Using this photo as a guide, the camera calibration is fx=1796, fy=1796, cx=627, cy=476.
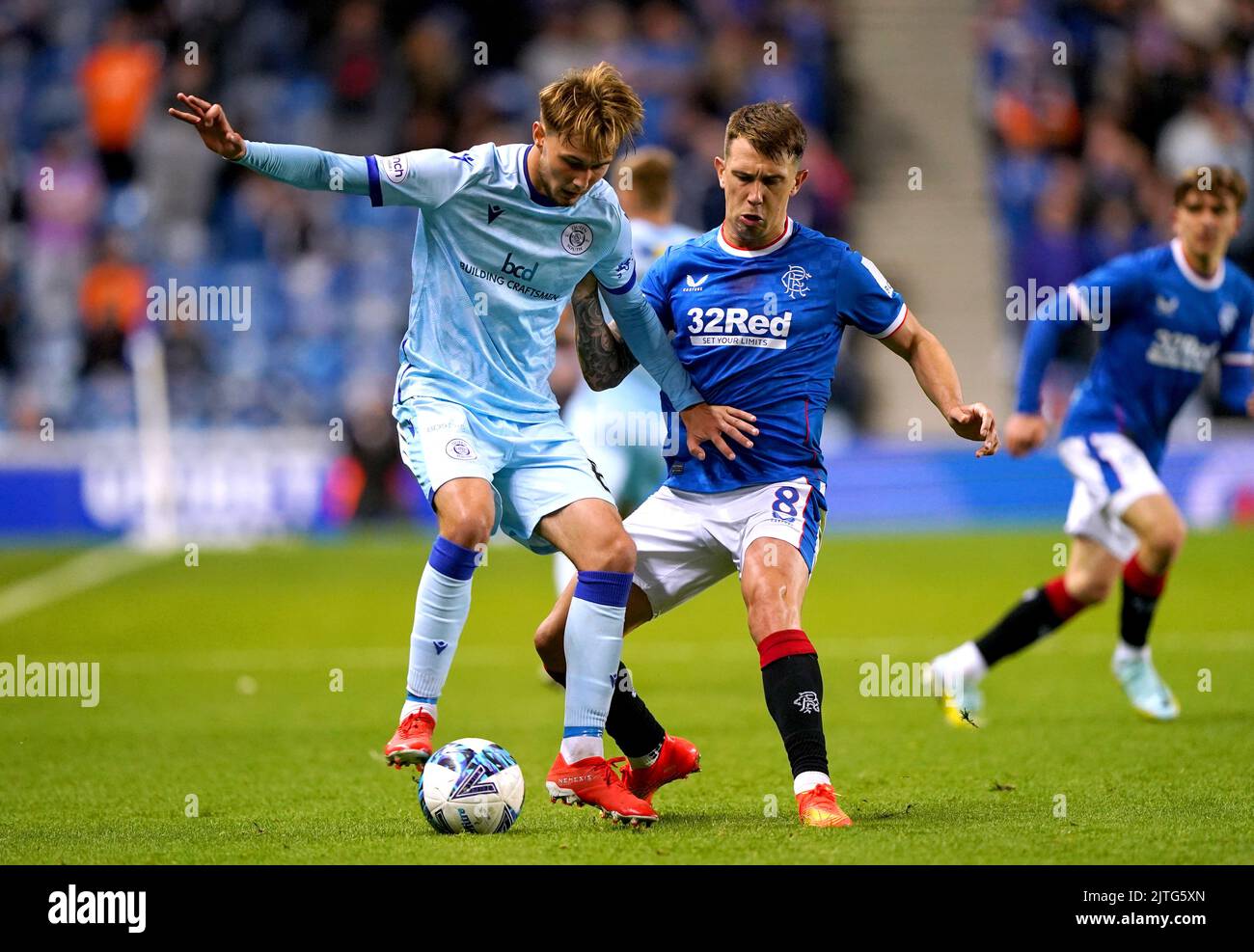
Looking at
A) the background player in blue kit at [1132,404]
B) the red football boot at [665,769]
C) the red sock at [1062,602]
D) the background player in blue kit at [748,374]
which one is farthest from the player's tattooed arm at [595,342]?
the red sock at [1062,602]

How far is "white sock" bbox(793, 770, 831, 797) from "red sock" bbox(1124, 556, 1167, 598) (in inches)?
132

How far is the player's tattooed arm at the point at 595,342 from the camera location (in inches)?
249

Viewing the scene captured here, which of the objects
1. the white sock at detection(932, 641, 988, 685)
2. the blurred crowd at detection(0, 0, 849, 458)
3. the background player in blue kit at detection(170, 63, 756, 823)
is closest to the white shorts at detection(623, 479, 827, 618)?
the background player in blue kit at detection(170, 63, 756, 823)

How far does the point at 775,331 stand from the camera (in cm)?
612

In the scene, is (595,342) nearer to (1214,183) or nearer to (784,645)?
(784,645)

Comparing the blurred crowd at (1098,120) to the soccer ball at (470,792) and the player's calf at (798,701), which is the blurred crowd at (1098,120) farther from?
the soccer ball at (470,792)

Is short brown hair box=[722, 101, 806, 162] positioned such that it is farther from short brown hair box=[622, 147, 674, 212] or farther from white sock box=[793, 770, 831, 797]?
short brown hair box=[622, 147, 674, 212]

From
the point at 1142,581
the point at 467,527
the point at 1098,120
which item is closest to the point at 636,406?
the point at 1142,581

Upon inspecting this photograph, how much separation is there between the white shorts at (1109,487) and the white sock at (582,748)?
3.44 metres

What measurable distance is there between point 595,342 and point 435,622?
3.79 feet

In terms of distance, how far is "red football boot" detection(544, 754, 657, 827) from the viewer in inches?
223

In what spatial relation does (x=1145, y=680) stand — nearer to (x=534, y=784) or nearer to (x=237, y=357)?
(x=534, y=784)

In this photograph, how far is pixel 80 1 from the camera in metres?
21.5
